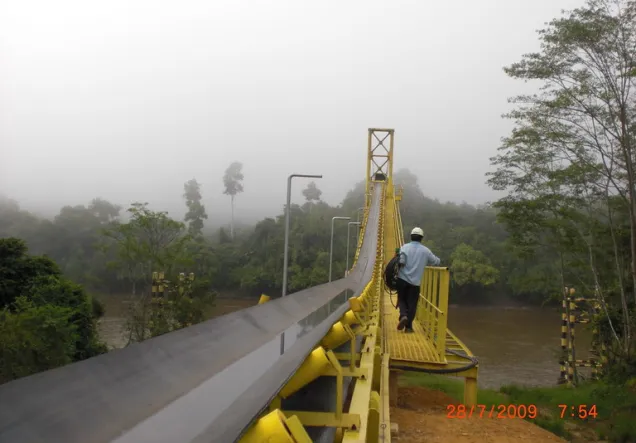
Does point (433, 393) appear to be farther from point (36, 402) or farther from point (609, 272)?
point (36, 402)

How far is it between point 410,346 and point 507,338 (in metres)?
25.8

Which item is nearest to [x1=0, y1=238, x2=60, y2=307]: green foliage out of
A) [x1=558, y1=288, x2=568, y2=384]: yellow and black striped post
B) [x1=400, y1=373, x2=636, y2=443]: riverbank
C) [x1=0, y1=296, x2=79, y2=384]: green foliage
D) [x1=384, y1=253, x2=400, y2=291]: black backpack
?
[x1=0, y1=296, x2=79, y2=384]: green foliage

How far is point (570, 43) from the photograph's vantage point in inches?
439

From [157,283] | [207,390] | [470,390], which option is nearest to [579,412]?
[470,390]

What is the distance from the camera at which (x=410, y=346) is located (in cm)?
687

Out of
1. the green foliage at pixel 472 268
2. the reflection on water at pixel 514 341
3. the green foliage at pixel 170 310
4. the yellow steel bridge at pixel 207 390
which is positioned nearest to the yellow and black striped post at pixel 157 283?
the green foliage at pixel 170 310

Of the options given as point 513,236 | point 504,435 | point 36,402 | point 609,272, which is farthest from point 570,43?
point 36,402

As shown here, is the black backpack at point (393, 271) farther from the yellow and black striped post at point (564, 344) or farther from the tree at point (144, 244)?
the tree at point (144, 244)

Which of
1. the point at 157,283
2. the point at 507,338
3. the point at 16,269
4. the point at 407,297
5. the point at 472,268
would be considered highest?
the point at 407,297

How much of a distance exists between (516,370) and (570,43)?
15.1 metres

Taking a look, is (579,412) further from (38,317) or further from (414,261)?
(38,317)

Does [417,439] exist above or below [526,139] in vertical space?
below

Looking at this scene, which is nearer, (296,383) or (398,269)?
(296,383)

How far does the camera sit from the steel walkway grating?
6207 mm
